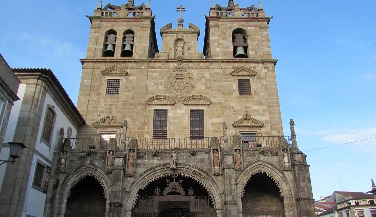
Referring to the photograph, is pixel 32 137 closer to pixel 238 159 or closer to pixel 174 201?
pixel 174 201

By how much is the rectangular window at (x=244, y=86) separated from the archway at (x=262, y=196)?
590 centimetres

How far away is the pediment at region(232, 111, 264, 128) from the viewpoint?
20141 millimetres

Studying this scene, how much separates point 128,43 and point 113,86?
370cm

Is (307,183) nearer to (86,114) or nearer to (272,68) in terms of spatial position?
(272,68)

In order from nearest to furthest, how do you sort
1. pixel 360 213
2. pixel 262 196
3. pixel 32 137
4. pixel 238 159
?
pixel 32 137
pixel 238 159
pixel 262 196
pixel 360 213

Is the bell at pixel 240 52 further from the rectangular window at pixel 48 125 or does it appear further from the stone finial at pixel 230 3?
the rectangular window at pixel 48 125

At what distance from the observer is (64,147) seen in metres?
16.9

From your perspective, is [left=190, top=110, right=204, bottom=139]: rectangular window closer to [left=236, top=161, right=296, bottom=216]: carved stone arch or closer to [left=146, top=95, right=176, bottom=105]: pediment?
[left=146, top=95, right=176, bottom=105]: pediment

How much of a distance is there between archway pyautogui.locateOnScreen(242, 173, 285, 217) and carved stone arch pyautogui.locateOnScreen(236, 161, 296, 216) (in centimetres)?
103

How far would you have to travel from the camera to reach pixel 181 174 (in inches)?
655

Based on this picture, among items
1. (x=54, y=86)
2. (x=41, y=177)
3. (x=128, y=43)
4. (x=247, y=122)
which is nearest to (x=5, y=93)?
(x=54, y=86)

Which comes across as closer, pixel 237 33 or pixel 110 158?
pixel 110 158

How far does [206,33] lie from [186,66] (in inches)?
205

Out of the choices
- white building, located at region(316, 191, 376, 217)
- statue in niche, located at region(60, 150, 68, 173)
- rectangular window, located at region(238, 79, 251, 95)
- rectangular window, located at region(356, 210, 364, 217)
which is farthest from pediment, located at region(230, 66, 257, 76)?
rectangular window, located at region(356, 210, 364, 217)
